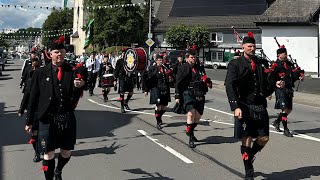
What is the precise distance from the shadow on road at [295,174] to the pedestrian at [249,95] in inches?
21.4

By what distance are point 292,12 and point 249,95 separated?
36.4 metres

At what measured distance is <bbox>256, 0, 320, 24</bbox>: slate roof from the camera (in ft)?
129

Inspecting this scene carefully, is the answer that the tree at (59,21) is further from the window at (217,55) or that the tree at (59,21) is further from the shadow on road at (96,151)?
the shadow on road at (96,151)

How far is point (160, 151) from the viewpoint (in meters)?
8.35

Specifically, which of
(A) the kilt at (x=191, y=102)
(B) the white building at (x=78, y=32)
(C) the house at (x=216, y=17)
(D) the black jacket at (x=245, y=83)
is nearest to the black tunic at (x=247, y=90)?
(D) the black jacket at (x=245, y=83)

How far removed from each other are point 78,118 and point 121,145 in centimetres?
419

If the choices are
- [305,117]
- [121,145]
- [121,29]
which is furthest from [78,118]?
[121,29]

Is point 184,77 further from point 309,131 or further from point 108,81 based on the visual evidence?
point 108,81

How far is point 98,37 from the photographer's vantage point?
67438 millimetres

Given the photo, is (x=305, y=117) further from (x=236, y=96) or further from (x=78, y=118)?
(x=236, y=96)

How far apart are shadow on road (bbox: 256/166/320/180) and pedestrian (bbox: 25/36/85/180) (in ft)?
9.61

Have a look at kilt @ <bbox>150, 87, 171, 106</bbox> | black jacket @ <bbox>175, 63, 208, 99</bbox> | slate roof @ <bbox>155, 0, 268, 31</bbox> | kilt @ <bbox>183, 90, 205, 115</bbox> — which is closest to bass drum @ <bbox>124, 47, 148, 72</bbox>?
kilt @ <bbox>150, 87, 171, 106</bbox>

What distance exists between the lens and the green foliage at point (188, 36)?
181 feet

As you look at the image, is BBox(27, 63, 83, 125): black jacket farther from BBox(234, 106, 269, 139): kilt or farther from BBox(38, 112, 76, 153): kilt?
BBox(234, 106, 269, 139): kilt
